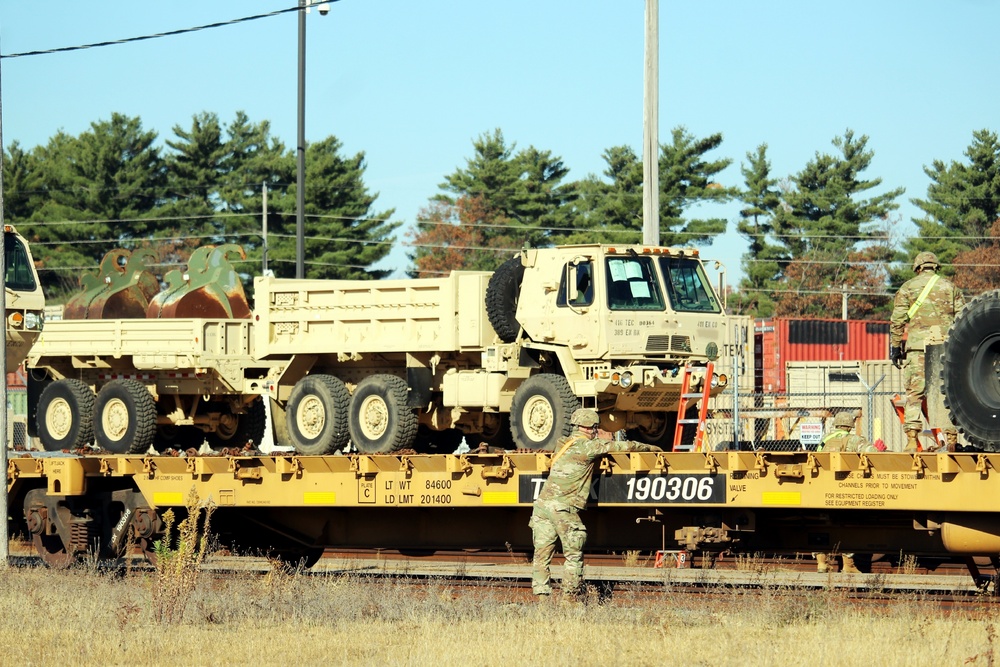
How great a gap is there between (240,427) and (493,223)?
161 feet

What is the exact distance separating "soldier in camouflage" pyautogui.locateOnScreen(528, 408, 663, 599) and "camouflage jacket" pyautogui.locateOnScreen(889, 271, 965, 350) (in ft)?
8.86

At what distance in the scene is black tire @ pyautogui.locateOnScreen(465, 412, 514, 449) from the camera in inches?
733

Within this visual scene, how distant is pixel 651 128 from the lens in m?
19.6

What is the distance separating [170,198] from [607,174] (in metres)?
19.4

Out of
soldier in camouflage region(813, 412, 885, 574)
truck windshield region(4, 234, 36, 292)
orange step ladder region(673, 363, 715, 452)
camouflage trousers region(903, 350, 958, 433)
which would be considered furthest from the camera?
truck windshield region(4, 234, 36, 292)

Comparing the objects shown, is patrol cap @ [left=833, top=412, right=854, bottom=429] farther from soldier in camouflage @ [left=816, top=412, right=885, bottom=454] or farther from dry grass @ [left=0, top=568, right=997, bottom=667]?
dry grass @ [left=0, top=568, right=997, bottom=667]

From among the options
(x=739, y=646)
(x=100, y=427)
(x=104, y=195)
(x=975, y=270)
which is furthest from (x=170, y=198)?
(x=739, y=646)

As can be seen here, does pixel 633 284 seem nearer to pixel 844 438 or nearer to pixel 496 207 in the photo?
pixel 844 438

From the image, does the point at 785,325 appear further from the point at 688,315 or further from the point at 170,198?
the point at 170,198

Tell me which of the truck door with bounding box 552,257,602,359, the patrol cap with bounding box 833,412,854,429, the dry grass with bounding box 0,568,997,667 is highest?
the truck door with bounding box 552,257,602,359

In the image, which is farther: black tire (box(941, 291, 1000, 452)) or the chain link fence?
the chain link fence

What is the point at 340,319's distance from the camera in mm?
19047

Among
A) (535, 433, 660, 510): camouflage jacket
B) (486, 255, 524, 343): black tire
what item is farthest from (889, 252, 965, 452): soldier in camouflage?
(486, 255, 524, 343): black tire

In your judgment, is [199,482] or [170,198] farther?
[170,198]
